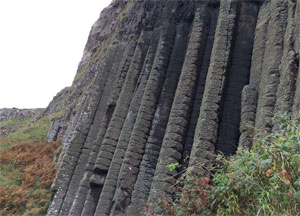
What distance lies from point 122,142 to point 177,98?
329 centimetres

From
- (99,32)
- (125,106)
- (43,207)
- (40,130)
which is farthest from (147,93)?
(99,32)

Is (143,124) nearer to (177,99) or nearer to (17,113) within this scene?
(177,99)

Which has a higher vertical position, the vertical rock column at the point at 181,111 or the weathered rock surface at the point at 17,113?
the weathered rock surface at the point at 17,113

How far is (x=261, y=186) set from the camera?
4504 mm

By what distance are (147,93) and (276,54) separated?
581cm

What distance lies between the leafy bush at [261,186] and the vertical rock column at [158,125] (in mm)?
5693

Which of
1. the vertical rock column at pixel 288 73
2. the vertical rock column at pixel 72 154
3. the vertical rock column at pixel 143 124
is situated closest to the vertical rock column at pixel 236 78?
the vertical rock column at pixel 288 73

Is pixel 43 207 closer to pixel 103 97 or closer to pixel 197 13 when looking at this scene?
pixel 103 97

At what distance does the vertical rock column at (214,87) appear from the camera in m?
10.2

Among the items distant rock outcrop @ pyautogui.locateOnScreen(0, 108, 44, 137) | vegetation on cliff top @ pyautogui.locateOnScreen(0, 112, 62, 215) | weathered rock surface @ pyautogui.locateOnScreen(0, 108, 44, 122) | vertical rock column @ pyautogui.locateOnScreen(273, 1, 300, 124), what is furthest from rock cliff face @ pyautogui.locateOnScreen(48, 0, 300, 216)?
weathered rock surface @ pyautogui.locateOnScreen(0, 108, 44, 122)

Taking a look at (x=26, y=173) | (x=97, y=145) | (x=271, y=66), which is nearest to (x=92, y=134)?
(x=97, y=145)

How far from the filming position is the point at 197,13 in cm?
1448

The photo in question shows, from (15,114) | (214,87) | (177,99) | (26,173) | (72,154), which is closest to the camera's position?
(214,87)

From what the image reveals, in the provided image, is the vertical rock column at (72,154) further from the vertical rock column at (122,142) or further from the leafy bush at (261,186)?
the leafy bush at (261,186)
